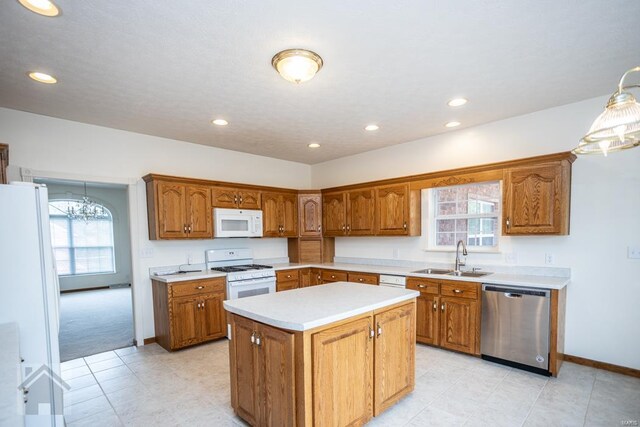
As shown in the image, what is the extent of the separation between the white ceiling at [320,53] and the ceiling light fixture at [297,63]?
0.05m

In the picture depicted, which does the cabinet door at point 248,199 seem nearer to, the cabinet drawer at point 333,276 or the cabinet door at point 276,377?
the cabinet drawer at point 333,276

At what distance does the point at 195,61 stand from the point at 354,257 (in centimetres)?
382

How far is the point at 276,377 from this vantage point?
6.19 ft

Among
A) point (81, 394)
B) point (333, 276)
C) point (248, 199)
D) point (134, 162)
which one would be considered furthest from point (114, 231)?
point (333, 276)

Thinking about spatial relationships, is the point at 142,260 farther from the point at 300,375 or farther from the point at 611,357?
the point at 611,357

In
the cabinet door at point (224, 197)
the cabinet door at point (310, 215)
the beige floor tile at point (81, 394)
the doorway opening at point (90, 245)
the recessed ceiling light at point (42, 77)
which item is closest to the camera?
the recessed ceiling light at point (42, 77)

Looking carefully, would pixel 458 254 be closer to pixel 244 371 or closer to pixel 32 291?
pixel 244 371

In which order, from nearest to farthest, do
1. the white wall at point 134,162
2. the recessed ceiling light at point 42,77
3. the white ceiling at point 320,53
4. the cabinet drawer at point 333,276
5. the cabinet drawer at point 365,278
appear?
the white ceiling at point 320,53 → the recessed ceiling light at point 42,77 → the white wall at point 134,162 → the cabinet drawer at point 365,278 → the cabinet drawer at point 333,276

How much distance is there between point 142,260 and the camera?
3930mm

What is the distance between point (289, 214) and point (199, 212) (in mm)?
1530

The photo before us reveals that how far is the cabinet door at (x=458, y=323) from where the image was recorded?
3305mm

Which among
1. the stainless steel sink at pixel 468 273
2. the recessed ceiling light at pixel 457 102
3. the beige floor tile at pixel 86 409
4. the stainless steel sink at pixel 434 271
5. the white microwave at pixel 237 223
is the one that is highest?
the recessed ceiling light at pixel 457 102

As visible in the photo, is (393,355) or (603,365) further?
(603,365)

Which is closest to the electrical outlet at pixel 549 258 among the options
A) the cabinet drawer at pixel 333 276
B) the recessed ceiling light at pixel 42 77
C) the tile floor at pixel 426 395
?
the tile floor at pixel 426 395
